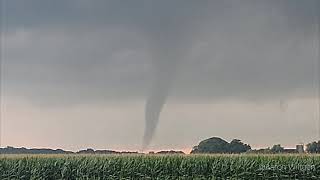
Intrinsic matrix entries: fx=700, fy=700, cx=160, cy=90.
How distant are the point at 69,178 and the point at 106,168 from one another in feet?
5.41

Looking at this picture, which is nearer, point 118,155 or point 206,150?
point 118,155

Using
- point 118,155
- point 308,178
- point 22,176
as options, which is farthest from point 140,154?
point 308,178

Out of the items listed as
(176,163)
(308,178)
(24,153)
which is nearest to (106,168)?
(176,163)

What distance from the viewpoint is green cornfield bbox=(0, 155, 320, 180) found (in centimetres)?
2862

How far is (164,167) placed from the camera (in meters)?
29.0

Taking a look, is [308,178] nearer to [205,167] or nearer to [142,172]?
[205,167]

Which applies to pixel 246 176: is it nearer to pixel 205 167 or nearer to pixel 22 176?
pixel 205 167

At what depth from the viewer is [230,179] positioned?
2845cm

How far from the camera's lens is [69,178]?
29625 mm

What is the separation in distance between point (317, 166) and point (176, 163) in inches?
227

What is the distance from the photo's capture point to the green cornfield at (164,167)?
28.6m

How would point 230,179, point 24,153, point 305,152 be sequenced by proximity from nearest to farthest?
point 230,179, point 305,152, point 24,153

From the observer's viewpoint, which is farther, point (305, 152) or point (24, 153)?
point (24, 153)

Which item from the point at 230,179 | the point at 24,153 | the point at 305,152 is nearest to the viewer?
the point at 230,179
